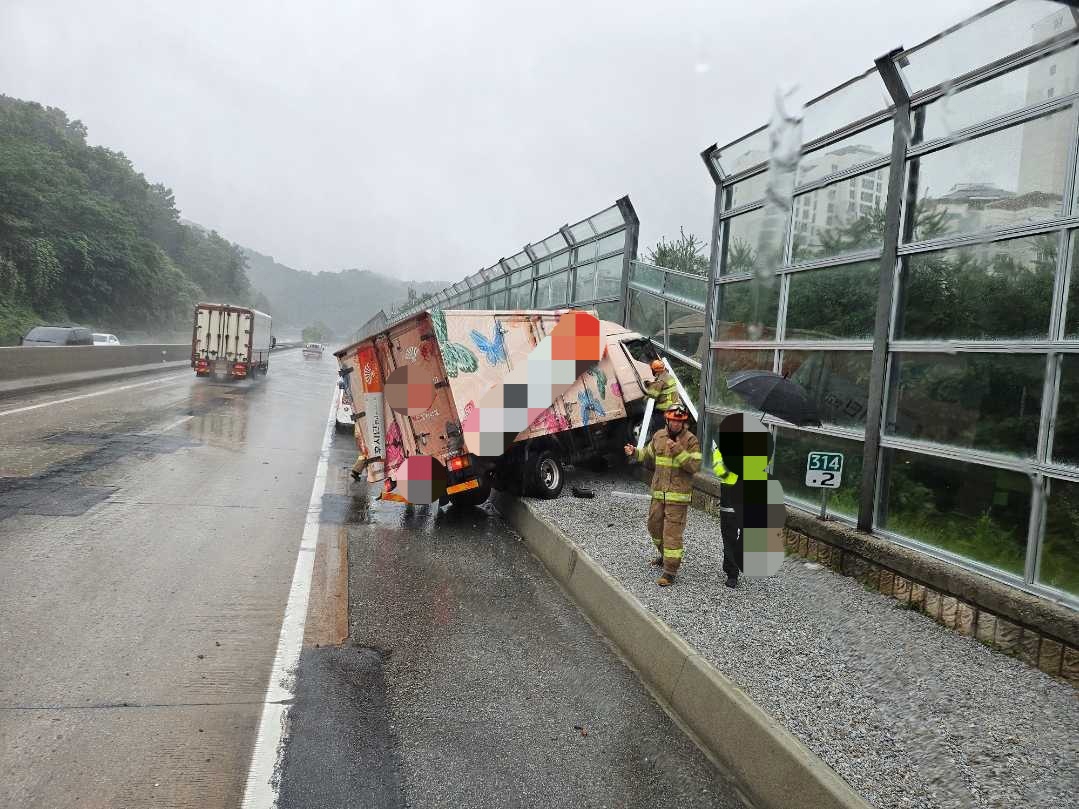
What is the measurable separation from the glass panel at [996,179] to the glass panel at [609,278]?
799cm

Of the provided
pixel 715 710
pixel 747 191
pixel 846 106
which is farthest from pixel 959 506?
pixel 747 191

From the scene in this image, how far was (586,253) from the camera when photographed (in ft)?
52.8

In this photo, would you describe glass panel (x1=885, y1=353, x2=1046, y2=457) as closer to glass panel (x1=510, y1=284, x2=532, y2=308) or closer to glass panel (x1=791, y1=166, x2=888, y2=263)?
glass panel (x1=791, y1=166, x2=888, y2=263)

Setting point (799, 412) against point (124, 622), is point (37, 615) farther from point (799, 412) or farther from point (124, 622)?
point (799, 412)

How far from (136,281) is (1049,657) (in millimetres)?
63533

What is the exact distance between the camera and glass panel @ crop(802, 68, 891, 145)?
708 centimetres

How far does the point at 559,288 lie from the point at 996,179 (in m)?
12.5

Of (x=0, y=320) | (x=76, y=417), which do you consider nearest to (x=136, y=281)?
(x=0, y=320)

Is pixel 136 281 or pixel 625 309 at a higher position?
pixel 136 281

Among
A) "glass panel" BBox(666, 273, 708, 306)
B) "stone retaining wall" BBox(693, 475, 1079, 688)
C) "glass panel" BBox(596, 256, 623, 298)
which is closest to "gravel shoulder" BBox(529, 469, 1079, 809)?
"stone retaining wall" BBox(693, 475, 1079, 688)

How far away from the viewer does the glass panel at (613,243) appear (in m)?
14.2

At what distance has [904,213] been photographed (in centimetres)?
669

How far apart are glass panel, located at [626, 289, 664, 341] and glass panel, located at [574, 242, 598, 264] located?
1922mm

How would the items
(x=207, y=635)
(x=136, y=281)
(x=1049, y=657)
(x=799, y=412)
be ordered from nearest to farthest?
1. (x=1049, y=657)
2. (x=207, y=635)
3. (x=799, y=412)
4. (x=136, y=281)
